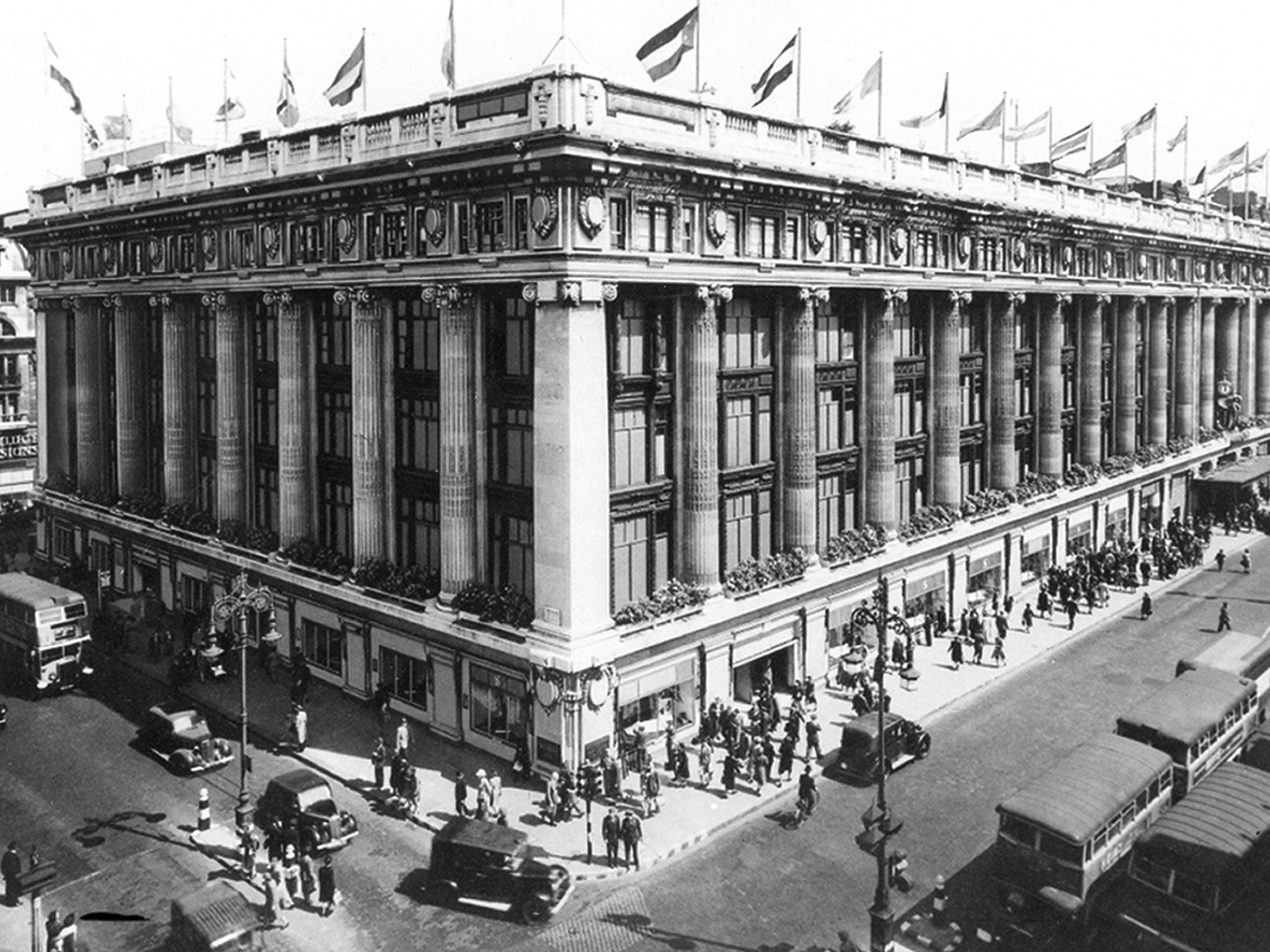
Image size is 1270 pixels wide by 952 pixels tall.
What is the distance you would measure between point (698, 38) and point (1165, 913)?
1194 inches

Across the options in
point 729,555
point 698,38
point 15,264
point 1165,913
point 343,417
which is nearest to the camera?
point 1165,913

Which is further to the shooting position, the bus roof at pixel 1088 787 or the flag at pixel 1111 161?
the flag at pixel 1111 161

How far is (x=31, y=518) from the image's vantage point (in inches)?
3046

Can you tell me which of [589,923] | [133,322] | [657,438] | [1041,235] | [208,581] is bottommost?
[589,923]

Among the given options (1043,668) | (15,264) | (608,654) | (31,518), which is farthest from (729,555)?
(15,264)

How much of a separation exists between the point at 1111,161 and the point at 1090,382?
13.4 m

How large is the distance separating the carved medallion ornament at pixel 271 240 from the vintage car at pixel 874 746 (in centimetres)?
3089

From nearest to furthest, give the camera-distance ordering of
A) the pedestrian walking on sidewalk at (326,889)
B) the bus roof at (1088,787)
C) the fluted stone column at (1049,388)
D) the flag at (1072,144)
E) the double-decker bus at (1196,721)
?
the bus roof at (1088,787)
the pedestrian walking on sidewalk at (326,889)
the double-decker bus at (1196,721)
the flag at (1072,144)
the fluted stone column at (1049,388)

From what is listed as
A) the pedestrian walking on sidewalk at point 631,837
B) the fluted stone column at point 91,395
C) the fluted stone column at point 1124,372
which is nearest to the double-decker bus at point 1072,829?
the pedestrian walking on sidewalk at point 631,837

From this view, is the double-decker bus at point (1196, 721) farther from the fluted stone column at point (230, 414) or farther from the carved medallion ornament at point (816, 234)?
the fluted stone column at point (230, 414)

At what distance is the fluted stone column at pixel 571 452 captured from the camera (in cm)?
3456

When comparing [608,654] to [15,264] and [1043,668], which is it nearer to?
[1043,668]

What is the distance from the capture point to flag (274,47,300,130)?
47250 millimetres

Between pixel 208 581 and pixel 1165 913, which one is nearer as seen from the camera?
pixel 1165 913
